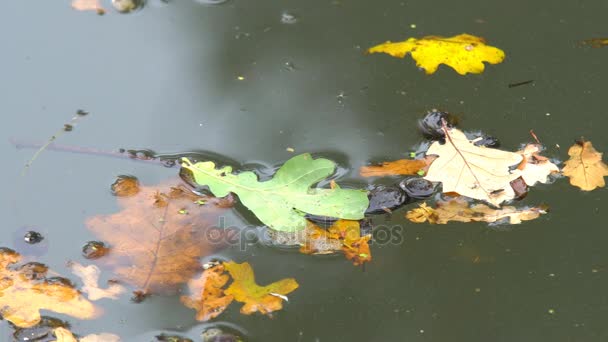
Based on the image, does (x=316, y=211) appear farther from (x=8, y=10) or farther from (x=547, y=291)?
(x=8, y=10)

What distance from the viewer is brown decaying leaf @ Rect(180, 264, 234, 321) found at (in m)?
1.88

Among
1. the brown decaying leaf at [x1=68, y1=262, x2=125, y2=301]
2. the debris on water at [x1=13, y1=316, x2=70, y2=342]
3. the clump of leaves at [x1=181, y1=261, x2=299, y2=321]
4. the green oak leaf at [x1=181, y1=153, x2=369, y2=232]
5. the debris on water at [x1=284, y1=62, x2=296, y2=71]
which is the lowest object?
the debris on water at [x1=13, y1=316, x2=70, y2=342]

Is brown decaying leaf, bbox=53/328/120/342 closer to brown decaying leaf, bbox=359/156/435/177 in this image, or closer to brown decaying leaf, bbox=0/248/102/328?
brown decaying leaf, bbox=0/248/102/328

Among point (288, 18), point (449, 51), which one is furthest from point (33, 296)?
point (449, 51)

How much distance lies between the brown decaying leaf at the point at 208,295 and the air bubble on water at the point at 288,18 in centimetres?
100

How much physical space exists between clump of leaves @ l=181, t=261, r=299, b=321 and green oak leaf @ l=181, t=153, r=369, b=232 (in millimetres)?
162

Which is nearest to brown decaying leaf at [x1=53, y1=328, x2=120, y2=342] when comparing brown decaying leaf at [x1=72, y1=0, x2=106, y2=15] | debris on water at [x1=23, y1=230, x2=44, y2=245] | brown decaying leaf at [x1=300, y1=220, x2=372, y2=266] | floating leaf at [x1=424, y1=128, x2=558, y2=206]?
debris on water at [x1=23, y1=230, x2=44, y2=245]

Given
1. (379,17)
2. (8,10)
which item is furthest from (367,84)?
(8,10)

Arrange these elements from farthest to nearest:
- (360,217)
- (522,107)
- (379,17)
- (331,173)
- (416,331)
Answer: (379,17) < (522,107) < (331,173) < (360,217) < (416,331)

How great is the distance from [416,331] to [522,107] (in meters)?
0.86

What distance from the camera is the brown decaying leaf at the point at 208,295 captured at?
1.88 metres

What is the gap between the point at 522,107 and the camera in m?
2.31

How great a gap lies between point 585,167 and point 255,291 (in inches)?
40.8

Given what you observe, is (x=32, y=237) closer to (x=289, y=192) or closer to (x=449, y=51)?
(x=289, y=192)
